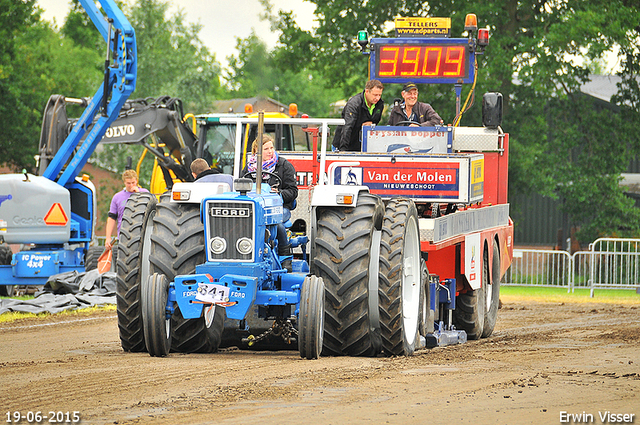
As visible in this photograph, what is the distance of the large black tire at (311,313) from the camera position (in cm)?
789

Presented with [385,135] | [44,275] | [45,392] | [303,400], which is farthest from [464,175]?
[44,275]

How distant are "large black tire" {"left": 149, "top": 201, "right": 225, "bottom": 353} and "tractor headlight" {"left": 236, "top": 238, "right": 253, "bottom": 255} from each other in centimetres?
40

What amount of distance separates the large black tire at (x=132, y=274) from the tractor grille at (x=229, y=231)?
2.56 ft

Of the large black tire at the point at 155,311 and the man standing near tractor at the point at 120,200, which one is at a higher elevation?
the man standing near tractor at the point at 120,200

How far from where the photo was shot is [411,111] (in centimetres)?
1251

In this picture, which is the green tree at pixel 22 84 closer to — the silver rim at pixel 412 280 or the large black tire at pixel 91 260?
the large black tire at pixel 91 260

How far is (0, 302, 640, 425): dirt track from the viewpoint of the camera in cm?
580

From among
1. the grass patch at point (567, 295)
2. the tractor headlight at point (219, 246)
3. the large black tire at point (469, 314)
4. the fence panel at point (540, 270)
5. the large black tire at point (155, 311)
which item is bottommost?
the grass patch at point (567, 295)

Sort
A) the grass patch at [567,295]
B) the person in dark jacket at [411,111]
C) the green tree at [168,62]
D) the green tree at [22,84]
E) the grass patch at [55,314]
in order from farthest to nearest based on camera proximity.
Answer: the green tree at [168,62] < the green tree at [22,84] < the grass patch at [567,295] < the grass patch at [55,314] < the person in dark jacket at [411,111]

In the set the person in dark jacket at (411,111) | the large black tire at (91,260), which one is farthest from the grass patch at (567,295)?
the large black tire at (91,260)

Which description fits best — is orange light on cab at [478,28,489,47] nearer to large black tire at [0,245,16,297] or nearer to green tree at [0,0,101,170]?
large black tire at [0,245,16,297]

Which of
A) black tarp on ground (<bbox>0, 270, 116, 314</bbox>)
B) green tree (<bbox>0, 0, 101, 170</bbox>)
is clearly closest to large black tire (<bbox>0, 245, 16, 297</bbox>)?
black tarp on ground (<bbox>0, 270, 116, 314</bbox>)

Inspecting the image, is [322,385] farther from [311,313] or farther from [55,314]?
[55,314]

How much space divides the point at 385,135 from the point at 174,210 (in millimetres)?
3887
